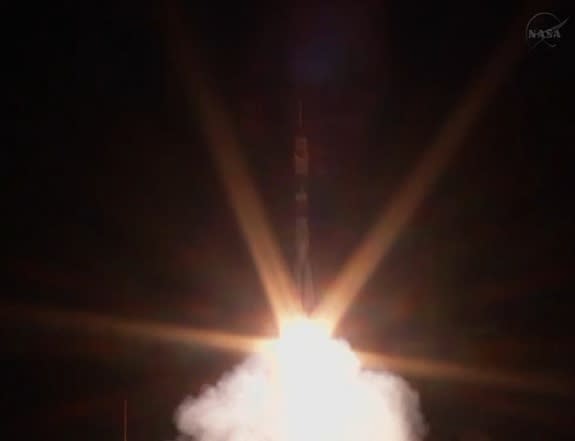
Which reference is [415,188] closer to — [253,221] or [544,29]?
[253,221]

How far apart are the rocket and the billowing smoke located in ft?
0.95

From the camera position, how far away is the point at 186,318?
4.61 metres

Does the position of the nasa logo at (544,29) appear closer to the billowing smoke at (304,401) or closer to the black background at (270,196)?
the black background at (270,196)

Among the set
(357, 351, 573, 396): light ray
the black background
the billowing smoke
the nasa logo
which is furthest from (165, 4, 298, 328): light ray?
the nasa logo

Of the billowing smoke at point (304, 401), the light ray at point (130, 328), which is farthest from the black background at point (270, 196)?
the billowing smoke at point (304, 401)

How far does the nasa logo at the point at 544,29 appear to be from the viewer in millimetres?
4715

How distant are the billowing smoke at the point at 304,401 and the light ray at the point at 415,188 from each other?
34 cm

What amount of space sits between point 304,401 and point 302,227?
1.28m

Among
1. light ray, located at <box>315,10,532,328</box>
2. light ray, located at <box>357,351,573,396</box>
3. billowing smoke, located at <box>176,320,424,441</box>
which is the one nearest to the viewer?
billowing smoke, located at <box>176,320,424,441</box>

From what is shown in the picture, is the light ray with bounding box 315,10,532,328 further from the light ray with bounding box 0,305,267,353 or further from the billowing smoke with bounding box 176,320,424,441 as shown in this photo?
the light ray with bounding box 0,305,267,353

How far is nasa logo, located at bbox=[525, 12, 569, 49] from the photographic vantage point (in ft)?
15.5

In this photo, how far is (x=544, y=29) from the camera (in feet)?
15.5

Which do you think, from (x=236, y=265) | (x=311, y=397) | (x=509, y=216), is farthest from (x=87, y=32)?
(x=509, y=216)

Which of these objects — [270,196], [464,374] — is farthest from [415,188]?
[464,374]
